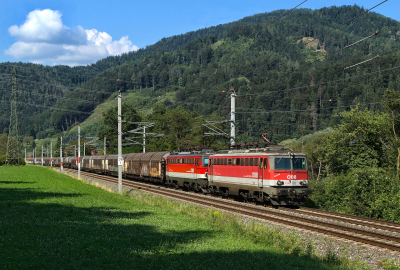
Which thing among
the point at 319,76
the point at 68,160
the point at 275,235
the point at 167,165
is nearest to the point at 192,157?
the point at 167,165

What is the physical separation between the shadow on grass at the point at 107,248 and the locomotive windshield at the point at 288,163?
1025 centimetres

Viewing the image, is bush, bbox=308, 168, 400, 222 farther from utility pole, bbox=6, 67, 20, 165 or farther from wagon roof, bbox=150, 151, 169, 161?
utility pole, bbox=6, 67, 20, 165

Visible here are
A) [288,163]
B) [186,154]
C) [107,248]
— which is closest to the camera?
[107,248]

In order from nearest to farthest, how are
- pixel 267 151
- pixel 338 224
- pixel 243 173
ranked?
pixel 338 224
pixel 267 151
pixel 243 173

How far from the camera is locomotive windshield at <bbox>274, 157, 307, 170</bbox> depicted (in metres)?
24.5

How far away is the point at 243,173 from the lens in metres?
27.5

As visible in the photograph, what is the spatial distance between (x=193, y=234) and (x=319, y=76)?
470ft

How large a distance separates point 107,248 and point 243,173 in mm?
17251

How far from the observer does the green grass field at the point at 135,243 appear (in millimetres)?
9945

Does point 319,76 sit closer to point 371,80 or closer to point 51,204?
point 371,80

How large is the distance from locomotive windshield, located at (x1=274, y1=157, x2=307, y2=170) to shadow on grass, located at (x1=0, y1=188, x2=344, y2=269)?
10.3m

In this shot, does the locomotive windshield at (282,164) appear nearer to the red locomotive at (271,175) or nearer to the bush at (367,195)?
the red locomotive at (271,175)

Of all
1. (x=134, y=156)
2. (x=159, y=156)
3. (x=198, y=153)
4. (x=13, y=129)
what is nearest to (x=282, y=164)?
(x=198, y=153)

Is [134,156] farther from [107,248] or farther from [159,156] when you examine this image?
[107,248]
